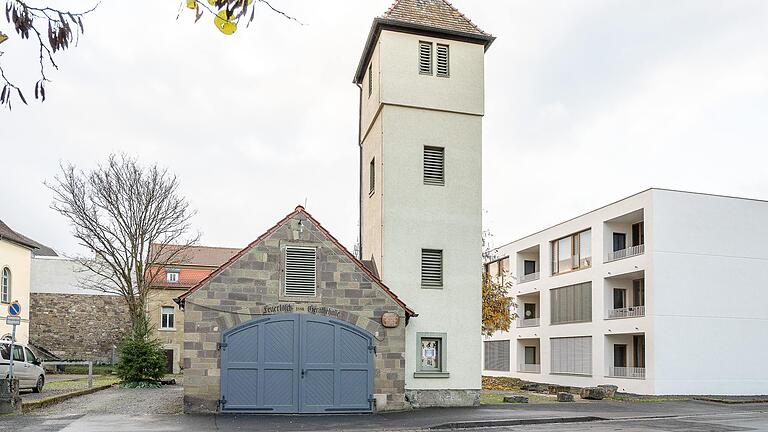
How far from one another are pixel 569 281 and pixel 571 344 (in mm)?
3493

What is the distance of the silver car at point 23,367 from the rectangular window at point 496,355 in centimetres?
3353

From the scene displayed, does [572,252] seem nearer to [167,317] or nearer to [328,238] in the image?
[167,317]

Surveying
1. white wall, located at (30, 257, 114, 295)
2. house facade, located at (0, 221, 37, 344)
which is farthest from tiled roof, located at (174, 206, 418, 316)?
white wall, located at (30, 257, 114, 295)

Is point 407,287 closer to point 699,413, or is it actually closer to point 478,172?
point 478,172

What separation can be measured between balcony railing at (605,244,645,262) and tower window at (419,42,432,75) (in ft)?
57.9

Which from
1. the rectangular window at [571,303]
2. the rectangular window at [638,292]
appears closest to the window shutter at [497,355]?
the rectangular window at [571,303]

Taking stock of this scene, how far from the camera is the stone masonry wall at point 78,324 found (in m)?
48.8

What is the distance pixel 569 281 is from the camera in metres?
44.2

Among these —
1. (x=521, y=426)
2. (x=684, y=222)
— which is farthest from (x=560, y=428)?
(x=684, y=222)

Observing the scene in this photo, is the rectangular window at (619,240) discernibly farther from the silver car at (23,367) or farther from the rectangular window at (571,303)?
the silver car at (23,367)

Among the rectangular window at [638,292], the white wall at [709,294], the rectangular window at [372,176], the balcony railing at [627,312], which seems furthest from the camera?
the rectangular window at [638,292]

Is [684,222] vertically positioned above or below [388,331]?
above

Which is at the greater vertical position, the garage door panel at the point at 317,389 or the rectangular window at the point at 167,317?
the rectangular window at the point at 167,317

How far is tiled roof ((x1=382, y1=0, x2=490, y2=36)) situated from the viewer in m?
24.2
